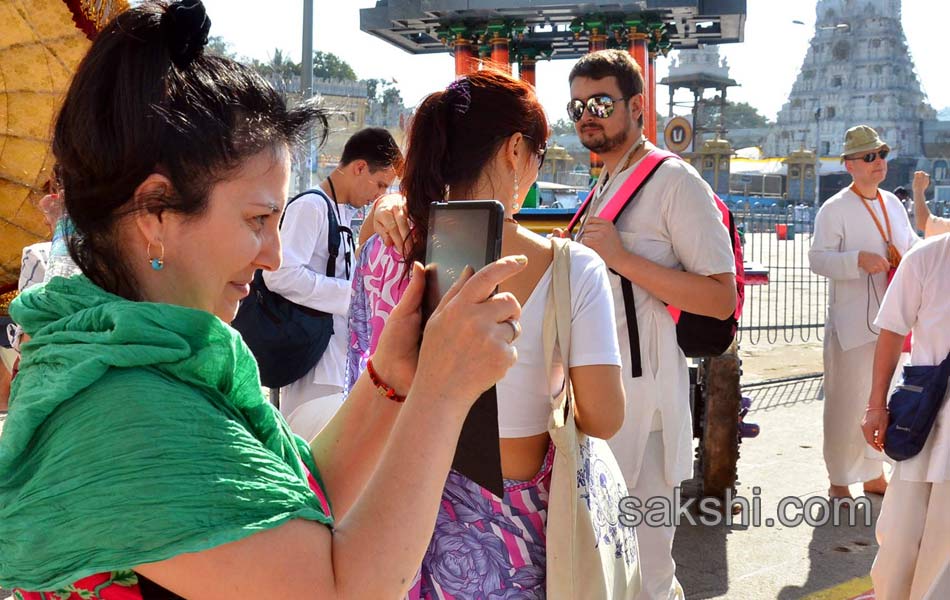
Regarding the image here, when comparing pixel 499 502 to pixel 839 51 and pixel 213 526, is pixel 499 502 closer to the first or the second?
pixel 213 526

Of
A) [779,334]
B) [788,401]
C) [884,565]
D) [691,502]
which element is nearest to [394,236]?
[884,565]

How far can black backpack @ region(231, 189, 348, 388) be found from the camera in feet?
14.0

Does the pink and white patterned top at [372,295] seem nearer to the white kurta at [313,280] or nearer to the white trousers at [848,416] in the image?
the white kurta at [313,280]

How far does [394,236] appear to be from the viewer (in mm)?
2344

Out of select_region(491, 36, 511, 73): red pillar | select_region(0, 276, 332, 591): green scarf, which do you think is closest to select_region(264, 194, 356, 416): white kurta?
select_region(0, 276, 332, 591): green scarf

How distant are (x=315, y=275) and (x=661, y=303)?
173cm

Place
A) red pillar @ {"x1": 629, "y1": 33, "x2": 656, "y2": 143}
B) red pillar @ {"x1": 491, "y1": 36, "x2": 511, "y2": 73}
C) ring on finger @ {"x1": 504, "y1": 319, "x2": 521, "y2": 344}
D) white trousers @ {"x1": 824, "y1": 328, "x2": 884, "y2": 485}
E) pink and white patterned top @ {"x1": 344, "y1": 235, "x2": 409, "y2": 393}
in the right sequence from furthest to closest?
1. red pillar @ {"x1": 629, "y1": 33, "x2": 656, "y2": 143}
2. red pillar @ {"x1": 491, "y1": 36, "x2": 511, "y2": 73}
3. white trousers @ {"x1": 824, "y1": 328, "x2": 884, "y2": 485}
4. pink and white patterned top @ {"x1": 344, "y1": 235, "x2": 409, "y2": 393}
5. ring on finger @ {"x1": 504, "y1": 319, "x2": 521, "y2": 344}

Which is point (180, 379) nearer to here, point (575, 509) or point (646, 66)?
point (575, 509)

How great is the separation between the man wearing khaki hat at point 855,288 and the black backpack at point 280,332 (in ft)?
9.36

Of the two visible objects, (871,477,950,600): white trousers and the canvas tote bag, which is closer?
the canvas tote bag

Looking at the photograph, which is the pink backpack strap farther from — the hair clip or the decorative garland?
the decorative garland

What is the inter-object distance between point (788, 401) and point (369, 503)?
286 inches

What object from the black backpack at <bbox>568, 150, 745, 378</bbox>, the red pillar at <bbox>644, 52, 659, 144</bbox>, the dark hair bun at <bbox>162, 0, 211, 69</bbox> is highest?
the red pillar at <bbox>644, 52, 659, 144</bbox>

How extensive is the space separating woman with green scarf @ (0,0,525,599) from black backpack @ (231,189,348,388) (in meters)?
2.98
